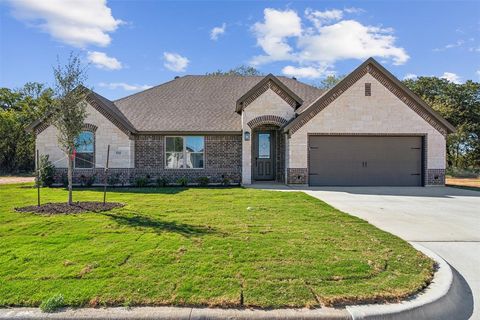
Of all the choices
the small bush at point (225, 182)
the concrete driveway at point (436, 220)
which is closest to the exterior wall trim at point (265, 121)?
the small bush at point (225, 182)

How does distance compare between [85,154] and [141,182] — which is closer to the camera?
[141,182]

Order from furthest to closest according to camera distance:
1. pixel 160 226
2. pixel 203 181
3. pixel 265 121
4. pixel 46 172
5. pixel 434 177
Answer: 1. pixel 265 121
2. pixel 203 181
3. pixel 434 177
4. pixel 46 172
5. pixel 160 226

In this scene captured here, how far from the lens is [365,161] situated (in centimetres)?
1672

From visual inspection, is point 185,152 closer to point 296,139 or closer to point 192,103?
point 192,103

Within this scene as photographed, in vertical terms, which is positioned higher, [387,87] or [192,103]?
[387,87]

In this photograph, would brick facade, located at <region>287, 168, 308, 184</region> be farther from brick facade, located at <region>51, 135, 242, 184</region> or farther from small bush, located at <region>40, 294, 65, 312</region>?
small bush, located at <region>40, 294, 65, 312</region>

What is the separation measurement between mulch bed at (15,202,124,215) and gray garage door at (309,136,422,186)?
10120 millimetres

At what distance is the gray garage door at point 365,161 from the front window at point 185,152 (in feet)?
19.3

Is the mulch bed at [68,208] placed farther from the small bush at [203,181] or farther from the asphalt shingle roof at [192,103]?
the asphalt shingle roof at [192,103]

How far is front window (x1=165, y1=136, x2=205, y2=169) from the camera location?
17.8 metres

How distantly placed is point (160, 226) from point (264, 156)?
42.8 feet

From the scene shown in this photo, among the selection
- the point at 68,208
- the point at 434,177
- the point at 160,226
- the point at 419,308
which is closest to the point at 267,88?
the point at 434,177

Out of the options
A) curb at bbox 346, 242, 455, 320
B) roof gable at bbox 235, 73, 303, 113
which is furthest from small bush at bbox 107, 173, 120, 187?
curb at bbox 346, 242, 455, 320

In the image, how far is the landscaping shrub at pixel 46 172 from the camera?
16.2 meters
